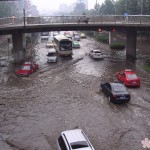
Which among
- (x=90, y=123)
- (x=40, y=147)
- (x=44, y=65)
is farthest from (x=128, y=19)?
(x=40, y=147)

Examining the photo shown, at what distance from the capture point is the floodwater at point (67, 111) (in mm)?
22125

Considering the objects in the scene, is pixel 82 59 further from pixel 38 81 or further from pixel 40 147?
pixel 40 147

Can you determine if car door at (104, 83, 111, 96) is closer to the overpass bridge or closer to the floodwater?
the floodwater

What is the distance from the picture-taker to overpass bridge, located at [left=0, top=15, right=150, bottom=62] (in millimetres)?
48781

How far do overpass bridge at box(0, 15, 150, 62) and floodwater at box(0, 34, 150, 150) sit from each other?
7.31 m

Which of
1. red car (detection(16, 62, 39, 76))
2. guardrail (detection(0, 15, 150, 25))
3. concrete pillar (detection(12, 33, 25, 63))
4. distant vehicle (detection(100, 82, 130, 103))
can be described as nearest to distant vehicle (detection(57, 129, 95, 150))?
distant vehicle (detection(100, 82, 130, 103))

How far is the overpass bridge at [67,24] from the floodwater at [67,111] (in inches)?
288

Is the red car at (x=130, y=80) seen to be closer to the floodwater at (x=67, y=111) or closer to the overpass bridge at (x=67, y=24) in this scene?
the floodwater at (x=67, y=111)

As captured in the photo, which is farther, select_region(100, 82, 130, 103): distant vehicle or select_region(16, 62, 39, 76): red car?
select_region(16, 62, 39, 76): red car

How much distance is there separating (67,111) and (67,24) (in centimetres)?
2554

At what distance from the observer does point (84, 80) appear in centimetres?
3888

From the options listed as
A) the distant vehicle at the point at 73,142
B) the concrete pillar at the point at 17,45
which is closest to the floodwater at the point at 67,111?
the distant vehicle at the point at 73,142

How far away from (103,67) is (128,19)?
920cm

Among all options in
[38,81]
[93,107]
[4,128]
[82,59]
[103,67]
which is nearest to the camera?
[4,128]
